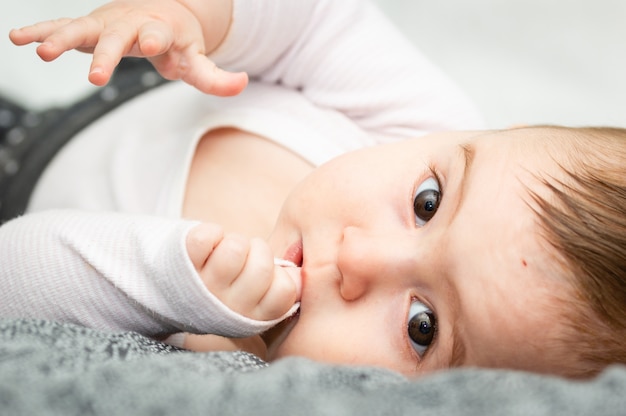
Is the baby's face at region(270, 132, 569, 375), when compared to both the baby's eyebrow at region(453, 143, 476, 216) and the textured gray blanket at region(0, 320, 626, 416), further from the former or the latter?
the textured gray blanket at region(0, 320, 626, 416)

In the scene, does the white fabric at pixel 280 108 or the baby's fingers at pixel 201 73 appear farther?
the white fabric at pixel 280 108

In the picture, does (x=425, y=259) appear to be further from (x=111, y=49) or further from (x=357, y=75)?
(x=357, y=75)

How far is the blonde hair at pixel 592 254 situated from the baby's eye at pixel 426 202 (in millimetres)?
115

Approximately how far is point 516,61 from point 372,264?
85 centimetres

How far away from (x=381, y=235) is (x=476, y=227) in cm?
10

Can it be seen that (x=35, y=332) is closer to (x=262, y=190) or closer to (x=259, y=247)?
(x=259, y=247)

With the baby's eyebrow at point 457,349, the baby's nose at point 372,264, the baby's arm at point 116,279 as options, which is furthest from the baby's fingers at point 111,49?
the baby's eyebrow at point 457,349

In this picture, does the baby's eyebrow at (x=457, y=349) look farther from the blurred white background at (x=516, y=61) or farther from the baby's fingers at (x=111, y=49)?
the blurred white background at (x=516, y=61)

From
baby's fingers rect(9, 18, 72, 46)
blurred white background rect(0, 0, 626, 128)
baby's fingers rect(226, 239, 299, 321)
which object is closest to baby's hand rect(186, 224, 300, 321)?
baby's fingers rect(226, 239, 299, 321)

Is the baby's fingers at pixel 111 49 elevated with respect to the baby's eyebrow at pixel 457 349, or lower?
elevated

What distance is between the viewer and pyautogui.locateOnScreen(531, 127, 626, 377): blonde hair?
0.60 metres

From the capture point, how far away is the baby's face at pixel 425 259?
62 cm


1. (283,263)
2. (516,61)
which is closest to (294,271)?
(283,263)

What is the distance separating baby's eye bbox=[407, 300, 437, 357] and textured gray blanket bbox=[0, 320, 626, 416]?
180 mm
